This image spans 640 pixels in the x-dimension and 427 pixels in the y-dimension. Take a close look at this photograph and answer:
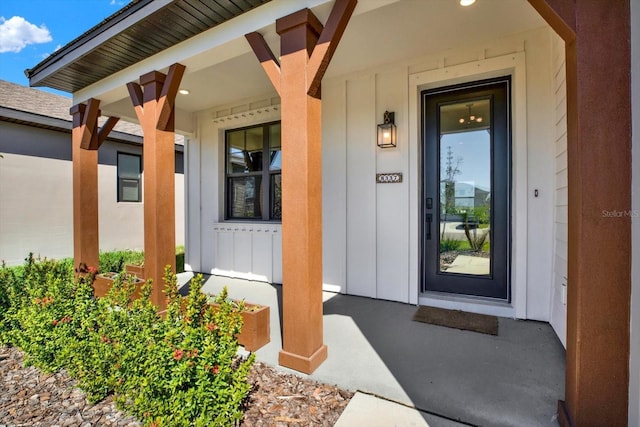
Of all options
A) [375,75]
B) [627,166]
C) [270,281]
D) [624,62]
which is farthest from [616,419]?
[270,281]

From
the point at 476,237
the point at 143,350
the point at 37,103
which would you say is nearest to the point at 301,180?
the point at 143,350

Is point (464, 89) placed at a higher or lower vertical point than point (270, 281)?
higher

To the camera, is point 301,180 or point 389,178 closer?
point 301,180

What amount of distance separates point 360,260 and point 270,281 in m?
1.56

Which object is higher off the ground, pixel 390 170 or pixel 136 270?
pixel 390 170

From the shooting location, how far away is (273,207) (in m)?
4.88

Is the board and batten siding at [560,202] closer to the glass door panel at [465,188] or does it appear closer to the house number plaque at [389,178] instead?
the glass door panel at [465,188]

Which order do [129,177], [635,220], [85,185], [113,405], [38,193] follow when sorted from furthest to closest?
[129,177]
[38,193]
[85,185]
[113,405]
[635,220]

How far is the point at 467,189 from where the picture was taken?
135 inches

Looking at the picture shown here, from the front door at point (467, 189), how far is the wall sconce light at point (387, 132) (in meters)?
0.37

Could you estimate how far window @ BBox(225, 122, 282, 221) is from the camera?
490 centimetres

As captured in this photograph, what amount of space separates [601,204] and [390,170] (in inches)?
91.1

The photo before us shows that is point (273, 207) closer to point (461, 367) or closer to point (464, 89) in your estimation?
point (464, 89)

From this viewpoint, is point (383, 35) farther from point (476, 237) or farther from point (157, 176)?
point (157, 176)
